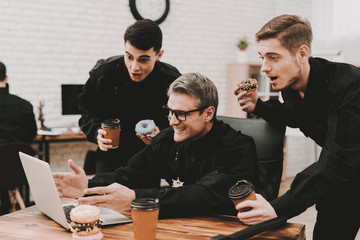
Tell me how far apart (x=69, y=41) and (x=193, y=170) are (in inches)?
137

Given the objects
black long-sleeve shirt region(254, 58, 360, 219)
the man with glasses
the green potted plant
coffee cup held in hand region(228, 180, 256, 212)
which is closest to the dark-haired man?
the man with glasses

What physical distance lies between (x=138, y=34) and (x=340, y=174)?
1.30m

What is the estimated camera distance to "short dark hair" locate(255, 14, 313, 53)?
5.48 ft

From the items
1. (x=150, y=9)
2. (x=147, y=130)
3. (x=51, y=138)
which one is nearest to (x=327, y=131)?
(x=147, y=130)

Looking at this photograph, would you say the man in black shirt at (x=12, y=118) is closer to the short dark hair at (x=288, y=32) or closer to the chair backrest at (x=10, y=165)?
the chair backrest at (x=10, y=165)

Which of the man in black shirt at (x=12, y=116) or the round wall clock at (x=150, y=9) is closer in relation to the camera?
the man in black shirt at (x=12, y=116)

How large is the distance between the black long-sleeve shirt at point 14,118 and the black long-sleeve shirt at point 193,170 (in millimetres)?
2176

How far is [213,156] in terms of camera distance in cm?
180

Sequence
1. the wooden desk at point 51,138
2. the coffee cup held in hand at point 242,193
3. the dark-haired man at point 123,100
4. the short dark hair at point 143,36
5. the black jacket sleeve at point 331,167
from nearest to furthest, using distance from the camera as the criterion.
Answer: the coffee cup held in hand at point 242,193 → the black jacket sleeve at point 331,167 → the short dark hair at point 143,36 → the dark-haired man at point 123,100 → the wooden desk at point 51,138

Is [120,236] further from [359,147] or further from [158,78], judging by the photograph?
[158,78]

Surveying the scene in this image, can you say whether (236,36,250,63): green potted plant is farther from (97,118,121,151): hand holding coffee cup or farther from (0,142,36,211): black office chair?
(97,118,121,151): hand holding coffee cup

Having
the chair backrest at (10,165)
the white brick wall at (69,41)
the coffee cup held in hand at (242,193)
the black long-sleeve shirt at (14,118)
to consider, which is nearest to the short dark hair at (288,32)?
the coffee cup held in hand at (242,193)

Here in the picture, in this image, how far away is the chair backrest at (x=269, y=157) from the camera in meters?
1.93

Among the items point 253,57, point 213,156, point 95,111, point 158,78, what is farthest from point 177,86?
point 253,57
